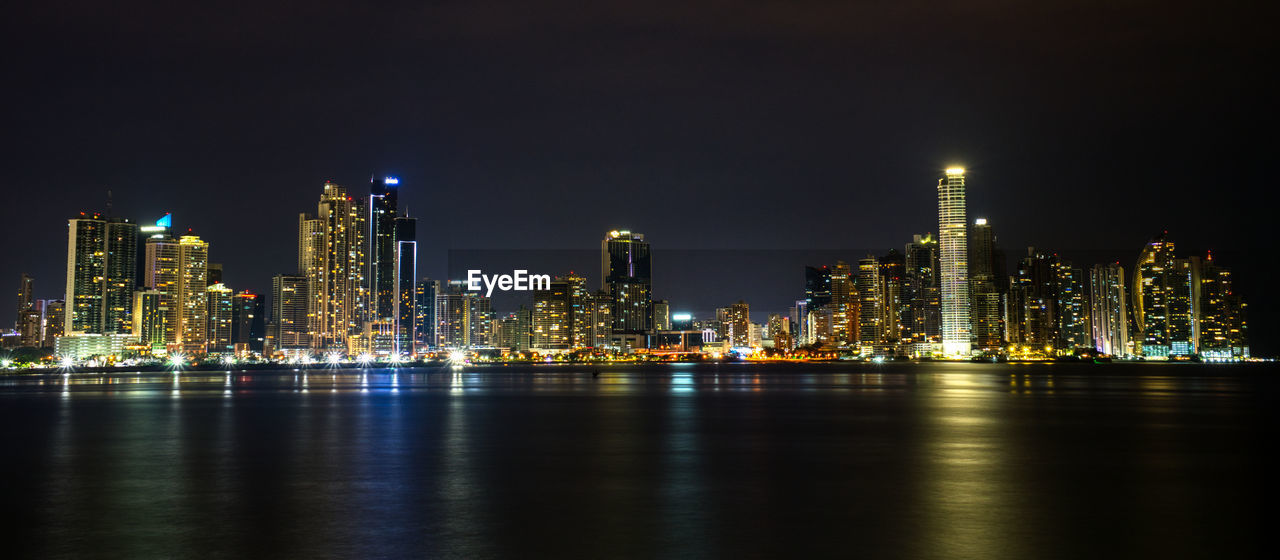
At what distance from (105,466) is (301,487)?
27.2ft

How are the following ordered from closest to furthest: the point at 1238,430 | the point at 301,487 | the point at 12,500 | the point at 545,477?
the point at 12,500 → the point at 301,487 → the point at 545,477 → the point at 1238,430

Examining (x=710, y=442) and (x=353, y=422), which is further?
(x=353, y=422)

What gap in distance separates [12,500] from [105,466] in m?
6.18

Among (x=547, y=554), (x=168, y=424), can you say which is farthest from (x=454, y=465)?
(x=168, y=424)

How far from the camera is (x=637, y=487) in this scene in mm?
21219

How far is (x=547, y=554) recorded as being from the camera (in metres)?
14.0

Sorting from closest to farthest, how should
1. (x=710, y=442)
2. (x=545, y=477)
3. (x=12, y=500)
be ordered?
(x=12, y=500) → (x=545, y=477) → (x=710, y=442)

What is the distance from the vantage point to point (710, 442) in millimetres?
31781

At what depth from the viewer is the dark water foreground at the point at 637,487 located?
14.9 m

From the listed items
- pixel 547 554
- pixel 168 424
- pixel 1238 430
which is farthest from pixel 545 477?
pixel 1238 430

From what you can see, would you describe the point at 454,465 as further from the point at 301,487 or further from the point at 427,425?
the point at 427,425

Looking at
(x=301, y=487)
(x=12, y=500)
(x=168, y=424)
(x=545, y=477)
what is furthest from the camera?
(x=168, y=424)

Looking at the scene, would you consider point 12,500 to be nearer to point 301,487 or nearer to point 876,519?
point 301,487

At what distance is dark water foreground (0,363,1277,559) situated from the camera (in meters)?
14.9
